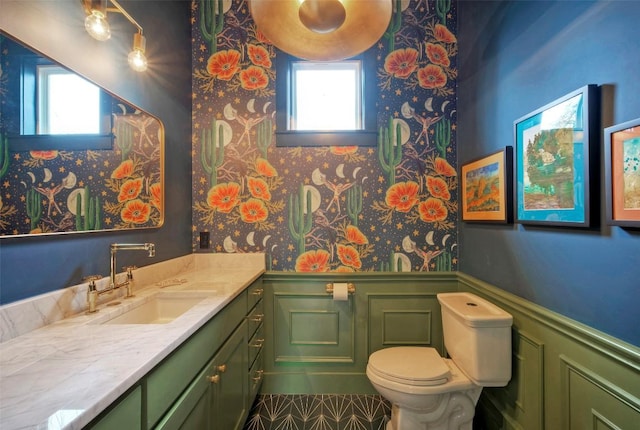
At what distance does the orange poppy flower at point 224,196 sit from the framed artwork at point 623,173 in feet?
→ 6.44

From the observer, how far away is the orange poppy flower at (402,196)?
1.91m

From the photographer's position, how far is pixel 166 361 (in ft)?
2.45

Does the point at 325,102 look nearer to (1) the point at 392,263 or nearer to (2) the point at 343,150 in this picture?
(2) the point at 343,150

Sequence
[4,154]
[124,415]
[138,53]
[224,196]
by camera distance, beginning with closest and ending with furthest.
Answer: [124,415]
[4,154]
[138,53]
[224,196]

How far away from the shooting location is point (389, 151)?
1.92 meters

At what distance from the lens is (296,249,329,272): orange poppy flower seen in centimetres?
193

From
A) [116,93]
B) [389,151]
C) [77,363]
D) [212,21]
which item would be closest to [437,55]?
[389,151]

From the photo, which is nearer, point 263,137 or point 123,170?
point 123,170

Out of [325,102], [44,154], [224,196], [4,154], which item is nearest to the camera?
[4,154]

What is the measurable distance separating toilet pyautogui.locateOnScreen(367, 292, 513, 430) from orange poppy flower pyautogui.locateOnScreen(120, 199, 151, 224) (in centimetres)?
156

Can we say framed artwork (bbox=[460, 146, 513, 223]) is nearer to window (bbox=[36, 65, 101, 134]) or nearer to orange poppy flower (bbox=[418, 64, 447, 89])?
orange poppy flower (bbox=[418, 64, 447, 89])

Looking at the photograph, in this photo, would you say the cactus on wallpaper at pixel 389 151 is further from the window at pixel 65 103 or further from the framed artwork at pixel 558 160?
the window at pixel 65 103

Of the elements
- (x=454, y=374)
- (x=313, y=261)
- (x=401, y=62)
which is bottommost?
(x=454, y=374)

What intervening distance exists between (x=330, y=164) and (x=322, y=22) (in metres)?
1.04
